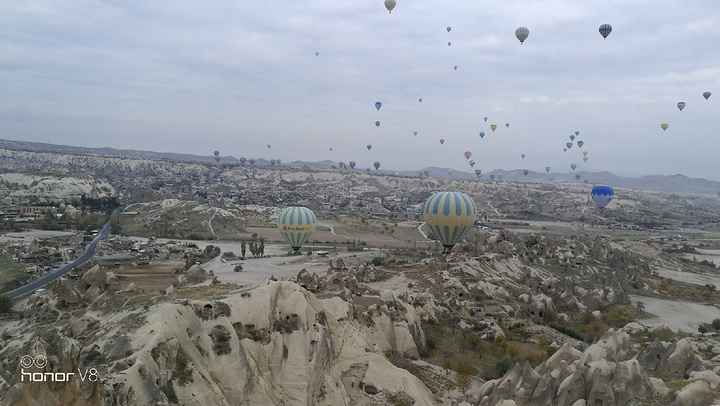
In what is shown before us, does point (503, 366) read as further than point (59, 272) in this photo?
No

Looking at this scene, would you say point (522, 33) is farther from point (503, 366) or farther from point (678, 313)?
point (503, 366)

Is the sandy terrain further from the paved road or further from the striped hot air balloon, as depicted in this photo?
the paved road

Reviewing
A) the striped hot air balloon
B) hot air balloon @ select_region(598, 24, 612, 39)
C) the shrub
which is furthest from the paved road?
hot air balloon @ select_region(598, 24, 612, 39)

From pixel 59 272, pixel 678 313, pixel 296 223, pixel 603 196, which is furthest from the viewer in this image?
pixel 603 196

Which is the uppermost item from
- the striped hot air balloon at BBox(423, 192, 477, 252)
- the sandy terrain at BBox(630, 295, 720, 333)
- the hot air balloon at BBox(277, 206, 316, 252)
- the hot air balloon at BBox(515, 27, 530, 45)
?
the hot air balloon at BBox(515, 27, 530, 45)

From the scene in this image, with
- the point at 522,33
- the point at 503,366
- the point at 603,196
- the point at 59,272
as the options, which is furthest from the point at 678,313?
the point at 59,272

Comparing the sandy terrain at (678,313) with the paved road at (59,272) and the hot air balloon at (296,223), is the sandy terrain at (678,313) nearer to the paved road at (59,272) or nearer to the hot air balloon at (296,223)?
the hot air balloon at (296,223)

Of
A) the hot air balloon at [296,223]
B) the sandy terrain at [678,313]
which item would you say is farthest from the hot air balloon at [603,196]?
the hot air balloon at [296,223]
